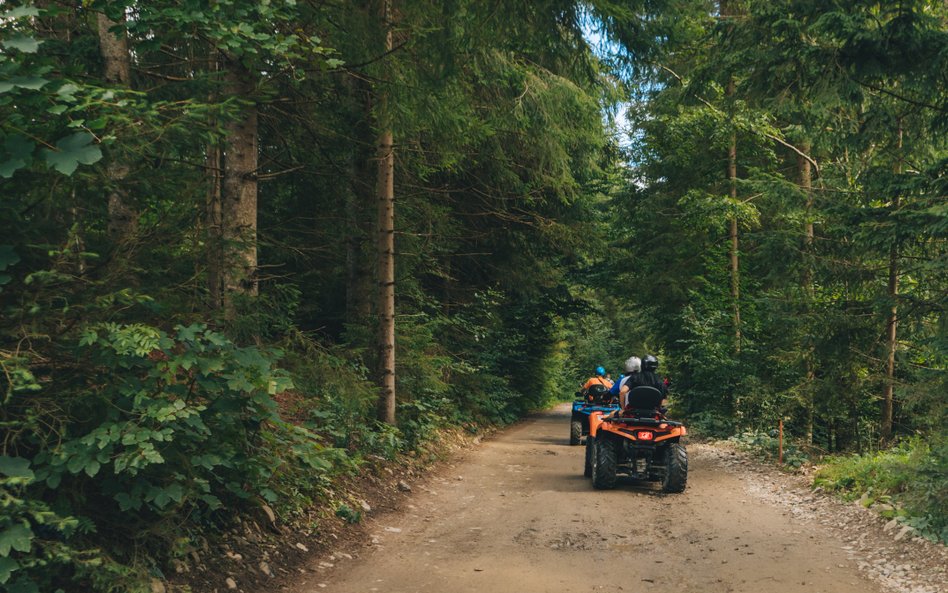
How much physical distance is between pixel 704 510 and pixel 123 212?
7.29m

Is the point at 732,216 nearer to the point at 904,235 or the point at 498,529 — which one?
the point at 904,235

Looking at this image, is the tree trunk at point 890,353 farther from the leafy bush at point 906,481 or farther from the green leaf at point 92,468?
the green leaf at point 92,468

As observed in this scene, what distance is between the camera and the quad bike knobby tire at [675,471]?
32.4ft

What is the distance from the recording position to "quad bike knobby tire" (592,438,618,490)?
392 inches

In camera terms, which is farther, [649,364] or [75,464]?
[649,364]

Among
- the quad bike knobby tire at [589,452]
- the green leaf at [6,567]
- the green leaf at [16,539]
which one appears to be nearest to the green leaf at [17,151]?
the green leaf at [16,539]

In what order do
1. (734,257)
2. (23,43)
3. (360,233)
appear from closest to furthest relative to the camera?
1. (23,43)
2. (360,233)
3. (734,257)

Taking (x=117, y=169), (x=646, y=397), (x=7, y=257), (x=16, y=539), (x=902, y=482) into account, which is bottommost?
(x=902, y=482)

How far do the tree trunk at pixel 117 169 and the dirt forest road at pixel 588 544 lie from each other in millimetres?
2997

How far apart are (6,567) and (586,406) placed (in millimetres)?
14267

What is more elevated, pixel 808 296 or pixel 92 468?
pixel 808 296

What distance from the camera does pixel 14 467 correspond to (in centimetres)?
354

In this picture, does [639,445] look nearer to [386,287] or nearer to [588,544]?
[588,544]

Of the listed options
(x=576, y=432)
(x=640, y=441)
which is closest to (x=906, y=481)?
(x=640, y=441)
